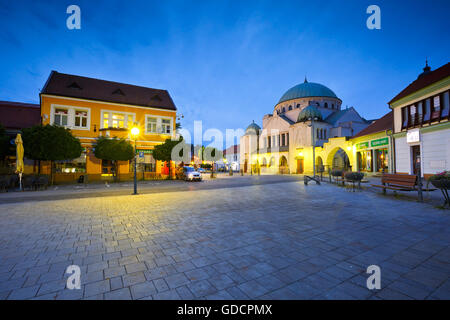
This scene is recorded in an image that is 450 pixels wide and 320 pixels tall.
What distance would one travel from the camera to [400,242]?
4039mm

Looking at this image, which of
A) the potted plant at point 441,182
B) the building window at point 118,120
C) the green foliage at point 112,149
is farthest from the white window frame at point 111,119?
the potted plant at point 441,182

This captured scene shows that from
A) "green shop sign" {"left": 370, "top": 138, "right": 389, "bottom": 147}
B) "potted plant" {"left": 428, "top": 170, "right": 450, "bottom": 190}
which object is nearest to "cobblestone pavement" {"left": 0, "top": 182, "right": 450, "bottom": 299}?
"potted plant" {"left": 428, "top": 170, "right": 450, "bottom": 190}

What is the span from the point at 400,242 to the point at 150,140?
24724 mm

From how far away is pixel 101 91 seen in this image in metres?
24.1

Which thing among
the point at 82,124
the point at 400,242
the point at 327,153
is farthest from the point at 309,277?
the point at 327,153

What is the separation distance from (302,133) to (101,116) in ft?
106

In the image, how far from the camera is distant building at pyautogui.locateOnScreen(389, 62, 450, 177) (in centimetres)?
1379

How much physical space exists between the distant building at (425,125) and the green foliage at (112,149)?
2341 centimetres

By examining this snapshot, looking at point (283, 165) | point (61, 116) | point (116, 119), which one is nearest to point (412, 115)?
point (283, 165)

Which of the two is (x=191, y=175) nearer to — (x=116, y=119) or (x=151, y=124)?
(x=151, y=124)

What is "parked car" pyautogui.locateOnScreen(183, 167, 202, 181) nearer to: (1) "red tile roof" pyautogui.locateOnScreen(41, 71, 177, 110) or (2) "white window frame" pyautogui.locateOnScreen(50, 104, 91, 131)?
(1) "red tile roof" pyautogui.locateOnScreen(41, 71, 177, 110)

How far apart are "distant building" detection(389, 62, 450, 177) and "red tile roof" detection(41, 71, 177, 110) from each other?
24809 mm

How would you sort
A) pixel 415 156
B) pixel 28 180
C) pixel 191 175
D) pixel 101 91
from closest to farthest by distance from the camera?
pixel 28 180 → pixel 415 156 → pixel 191 175 → pixel 101 91
